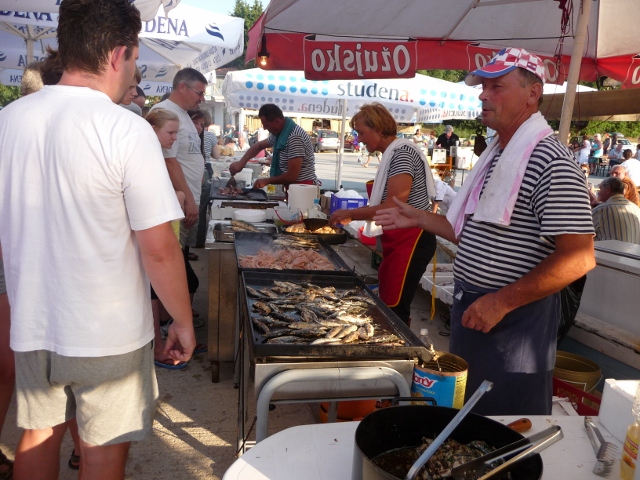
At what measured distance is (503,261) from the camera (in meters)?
2.30

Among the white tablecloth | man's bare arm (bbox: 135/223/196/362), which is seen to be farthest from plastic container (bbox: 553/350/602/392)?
man's bare arm (bbox: 135/223/196/362)

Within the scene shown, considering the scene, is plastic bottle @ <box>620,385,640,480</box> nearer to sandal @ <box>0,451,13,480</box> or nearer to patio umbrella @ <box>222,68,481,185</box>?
sandal @ <box>0,451,13,480</box>

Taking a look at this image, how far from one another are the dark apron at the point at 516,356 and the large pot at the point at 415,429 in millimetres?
1091

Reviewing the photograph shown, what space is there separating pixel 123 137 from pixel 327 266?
2074 mm

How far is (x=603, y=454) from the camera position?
1430mm

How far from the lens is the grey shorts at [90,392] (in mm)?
1845

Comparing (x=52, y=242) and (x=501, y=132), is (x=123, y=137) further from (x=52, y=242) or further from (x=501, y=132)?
(x=501, y=132)

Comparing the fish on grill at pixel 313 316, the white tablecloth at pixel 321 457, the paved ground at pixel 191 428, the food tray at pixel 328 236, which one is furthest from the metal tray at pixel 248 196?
the white tablecloth at pixel 321 457

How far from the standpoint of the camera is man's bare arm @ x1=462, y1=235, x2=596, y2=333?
2.07 m

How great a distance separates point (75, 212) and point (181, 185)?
2.82 meters

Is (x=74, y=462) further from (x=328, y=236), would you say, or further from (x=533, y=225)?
(x=533, y=225)

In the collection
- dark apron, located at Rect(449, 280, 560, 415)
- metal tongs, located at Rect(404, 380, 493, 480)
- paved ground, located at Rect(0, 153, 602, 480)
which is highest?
metal tongs, located at Rect(404, 380, 493, 480)

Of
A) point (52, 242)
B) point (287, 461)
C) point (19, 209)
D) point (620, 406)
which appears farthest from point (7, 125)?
point (620, 406)

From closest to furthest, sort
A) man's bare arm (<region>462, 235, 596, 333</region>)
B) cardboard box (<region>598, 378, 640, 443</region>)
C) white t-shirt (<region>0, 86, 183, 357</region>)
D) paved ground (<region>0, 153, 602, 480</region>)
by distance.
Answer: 1. cardboard box (<region>598, 378, 640, 443</region>)
2. white t-shirt (<region>0, 86, 183, 357</region>)
3. man's bare arm (<region>462, 235, 596, 333</region>)
4. paved ground (<region>0, 153, 602, 480</region>)
